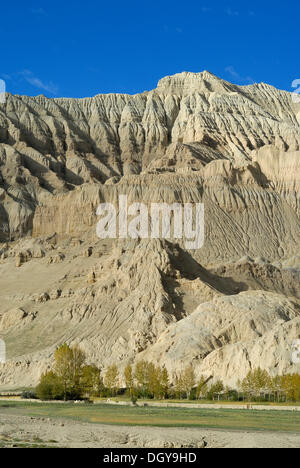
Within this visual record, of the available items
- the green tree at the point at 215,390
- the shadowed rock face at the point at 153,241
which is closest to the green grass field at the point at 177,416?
the green tree at the point at 215,390

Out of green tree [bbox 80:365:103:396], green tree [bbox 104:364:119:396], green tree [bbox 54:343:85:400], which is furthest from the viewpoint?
green tree [bbox 104:364:119:396]

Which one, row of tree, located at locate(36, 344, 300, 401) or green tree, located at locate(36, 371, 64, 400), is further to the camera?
green tree, located at locate(36, 371, 64, 400)

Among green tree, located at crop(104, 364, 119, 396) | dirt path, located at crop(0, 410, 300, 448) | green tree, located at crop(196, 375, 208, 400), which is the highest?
green tree, located at crop(104, 364, 119, 396)

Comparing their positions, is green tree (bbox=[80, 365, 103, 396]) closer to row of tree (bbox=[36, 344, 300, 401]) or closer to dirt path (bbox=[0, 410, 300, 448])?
row of tree (bbox=[36, 344, 300, 401])

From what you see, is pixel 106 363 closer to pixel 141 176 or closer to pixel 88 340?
pixel 88 340

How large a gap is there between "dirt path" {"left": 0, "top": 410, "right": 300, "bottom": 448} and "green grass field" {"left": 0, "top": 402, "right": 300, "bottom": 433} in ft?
8.29

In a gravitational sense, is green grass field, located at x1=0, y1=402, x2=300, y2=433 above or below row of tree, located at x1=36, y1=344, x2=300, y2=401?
below

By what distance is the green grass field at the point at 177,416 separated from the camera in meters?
34.7

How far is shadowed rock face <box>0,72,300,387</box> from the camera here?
70.3m

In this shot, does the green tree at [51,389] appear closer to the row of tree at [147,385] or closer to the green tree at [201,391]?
the row of tree at [147,385]

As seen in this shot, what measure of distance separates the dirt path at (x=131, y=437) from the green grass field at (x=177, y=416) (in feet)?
8.29

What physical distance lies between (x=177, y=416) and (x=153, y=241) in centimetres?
5151

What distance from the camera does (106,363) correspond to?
72.4 metres

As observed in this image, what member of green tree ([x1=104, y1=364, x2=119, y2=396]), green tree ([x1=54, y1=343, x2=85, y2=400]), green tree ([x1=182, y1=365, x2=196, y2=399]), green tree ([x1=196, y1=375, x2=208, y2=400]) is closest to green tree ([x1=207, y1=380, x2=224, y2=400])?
green tree ([x1=196, y1=375, x2=208, y2=400])
